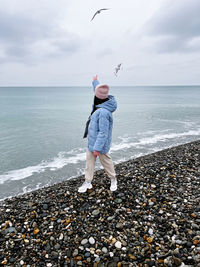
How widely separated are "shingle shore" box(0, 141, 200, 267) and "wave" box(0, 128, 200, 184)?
644 centimetres

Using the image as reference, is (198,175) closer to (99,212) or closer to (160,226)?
(160,226)

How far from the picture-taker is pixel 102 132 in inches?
207

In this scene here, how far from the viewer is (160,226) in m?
4.75

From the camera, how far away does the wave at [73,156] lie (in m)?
12.9

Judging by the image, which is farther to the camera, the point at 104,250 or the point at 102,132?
the point at 102,132

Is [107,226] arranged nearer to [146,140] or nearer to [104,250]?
[104,250]

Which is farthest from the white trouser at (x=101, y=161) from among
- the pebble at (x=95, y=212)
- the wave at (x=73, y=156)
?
the wave at (x=73, y=156)

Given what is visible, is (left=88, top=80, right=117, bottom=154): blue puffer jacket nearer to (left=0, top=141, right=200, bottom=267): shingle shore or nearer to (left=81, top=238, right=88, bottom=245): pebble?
(left=0, top=141, right=200, bottom=267): shingle shore

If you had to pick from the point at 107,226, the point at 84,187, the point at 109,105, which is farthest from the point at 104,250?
the point at 109,105

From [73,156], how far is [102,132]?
11.3 meters

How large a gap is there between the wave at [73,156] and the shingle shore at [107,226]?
21.1ft

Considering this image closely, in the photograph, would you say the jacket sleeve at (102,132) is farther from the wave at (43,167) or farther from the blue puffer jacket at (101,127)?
the wave at (43,167)

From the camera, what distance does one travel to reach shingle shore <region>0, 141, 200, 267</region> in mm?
4020

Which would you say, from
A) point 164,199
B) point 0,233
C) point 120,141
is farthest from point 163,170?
point 120,141
